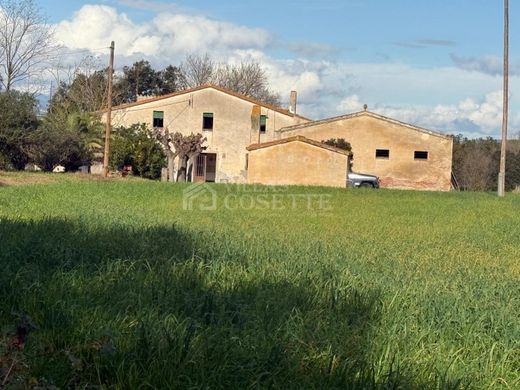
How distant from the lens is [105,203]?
15156 millimetres

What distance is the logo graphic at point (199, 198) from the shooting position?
16.7 meters

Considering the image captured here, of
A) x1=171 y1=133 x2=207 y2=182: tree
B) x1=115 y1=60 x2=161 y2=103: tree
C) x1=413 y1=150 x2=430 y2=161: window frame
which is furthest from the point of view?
x1=115 y1=60 x2=161 y2=103: tree

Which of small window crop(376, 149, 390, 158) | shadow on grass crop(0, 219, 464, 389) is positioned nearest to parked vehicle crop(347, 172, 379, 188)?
small window crop(376, 149, 390, 158)

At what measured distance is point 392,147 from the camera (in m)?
40.2

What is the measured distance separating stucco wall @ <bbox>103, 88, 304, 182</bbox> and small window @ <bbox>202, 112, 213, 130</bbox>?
21cm

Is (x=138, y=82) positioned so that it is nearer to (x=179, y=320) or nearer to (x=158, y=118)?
(x=158, y=118)

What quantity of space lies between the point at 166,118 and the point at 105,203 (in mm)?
26774

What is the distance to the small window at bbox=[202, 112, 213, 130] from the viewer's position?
41.2 meters

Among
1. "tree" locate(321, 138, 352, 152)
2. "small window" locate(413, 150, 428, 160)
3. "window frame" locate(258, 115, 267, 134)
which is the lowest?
"small window" locate(413, 150, 428, 160)

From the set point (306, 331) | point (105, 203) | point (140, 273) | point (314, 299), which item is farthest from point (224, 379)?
point (105, 203)

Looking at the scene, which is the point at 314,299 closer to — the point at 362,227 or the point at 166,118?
the point at 362,227

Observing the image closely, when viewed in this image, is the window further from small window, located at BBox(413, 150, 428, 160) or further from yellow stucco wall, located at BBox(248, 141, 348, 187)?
small window, located at BBox(413, 150, 428, 160)

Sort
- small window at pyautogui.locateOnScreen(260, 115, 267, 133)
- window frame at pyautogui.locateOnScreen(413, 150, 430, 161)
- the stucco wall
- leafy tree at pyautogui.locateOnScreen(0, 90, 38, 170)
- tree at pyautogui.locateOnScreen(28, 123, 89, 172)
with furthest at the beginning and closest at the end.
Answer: small window at pyautogui.locateOnScreen(260, 115, 267, 133), the stucco wall, window frame at pyautogui.locateOnScreen(413, 150, 430, 161), tree at pyautogui.locateOnScreen(28, 123, 89, 172), leafy tree at pyautogui.locateOnScreen(0, 90, 38, 170)

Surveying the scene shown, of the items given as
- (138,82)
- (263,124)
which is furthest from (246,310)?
(138,82)
